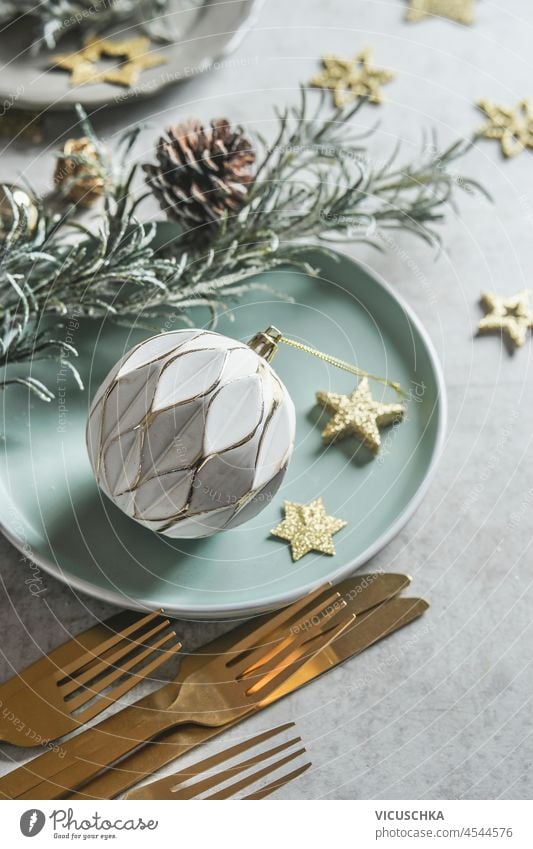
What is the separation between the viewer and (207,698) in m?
0.40

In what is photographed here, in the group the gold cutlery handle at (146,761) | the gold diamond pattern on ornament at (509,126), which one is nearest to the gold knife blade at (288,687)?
the gold cutlery handle at (146,761)

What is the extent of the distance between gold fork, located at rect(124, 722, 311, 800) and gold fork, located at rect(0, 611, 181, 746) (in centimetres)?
4

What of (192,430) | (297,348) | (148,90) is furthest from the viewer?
(148,90)

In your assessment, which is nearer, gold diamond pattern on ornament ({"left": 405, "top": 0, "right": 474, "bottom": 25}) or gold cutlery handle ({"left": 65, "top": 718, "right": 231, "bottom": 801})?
gold cutlery handle ({"left": 65, "top": 718, "right": 231, "bottom": 801})

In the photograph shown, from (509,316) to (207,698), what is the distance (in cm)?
30

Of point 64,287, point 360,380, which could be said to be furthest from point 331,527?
point 64,287

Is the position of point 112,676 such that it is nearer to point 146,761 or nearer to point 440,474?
point 146,761

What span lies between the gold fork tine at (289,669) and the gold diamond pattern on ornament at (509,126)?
373 millimetres

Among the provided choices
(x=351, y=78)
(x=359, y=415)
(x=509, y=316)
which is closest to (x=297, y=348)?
(x=359, y=415)

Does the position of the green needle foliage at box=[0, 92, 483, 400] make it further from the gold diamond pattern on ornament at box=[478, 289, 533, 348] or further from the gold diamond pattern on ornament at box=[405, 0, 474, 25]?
the gold diamond pattern on ornament at box=[405, 0, 474, 25]

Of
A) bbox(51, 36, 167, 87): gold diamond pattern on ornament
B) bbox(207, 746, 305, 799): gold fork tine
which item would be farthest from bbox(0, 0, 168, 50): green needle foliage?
bbox(207, 746, 305, 799): gold fork tine

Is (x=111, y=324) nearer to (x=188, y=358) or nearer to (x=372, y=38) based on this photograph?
(x=188, y=358)

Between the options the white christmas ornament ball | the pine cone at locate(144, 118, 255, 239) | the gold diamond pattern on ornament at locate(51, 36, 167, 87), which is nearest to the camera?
the white christmas ornament ball

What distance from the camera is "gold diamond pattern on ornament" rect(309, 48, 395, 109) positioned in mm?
624
